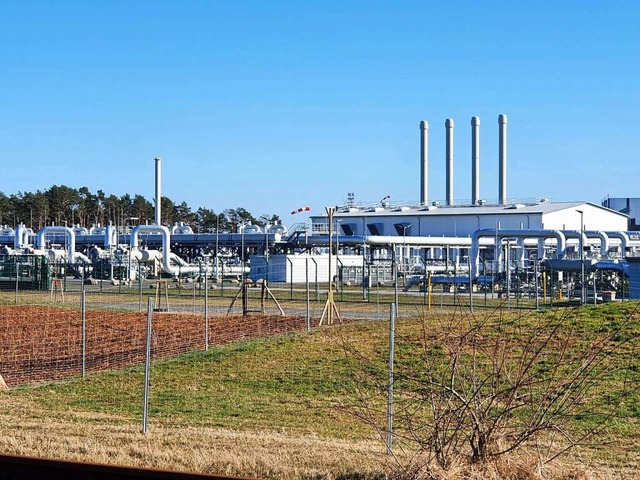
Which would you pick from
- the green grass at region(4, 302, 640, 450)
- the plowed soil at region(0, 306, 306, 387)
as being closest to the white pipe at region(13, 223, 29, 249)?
the plowed soil at region(0, 306, 306, 387)

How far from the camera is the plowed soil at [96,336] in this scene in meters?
21.0

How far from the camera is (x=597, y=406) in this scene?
15.4 meters

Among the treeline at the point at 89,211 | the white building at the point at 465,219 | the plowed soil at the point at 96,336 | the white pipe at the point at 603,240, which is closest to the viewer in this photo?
the plowed soil at the point at 96,336

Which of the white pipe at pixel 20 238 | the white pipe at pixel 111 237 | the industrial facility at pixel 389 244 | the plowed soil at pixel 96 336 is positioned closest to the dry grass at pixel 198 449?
the plowed soil at pixel 96 336

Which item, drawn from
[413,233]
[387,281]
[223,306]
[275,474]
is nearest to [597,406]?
[275,474]

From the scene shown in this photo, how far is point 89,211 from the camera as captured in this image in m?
151

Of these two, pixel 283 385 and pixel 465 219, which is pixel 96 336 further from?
pixel 465 219

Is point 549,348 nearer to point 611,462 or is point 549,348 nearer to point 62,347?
point 611,462

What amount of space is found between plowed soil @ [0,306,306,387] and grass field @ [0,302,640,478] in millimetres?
1394

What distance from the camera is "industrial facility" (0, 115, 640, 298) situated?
6347 centimetres

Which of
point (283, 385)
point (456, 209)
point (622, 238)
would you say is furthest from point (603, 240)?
point (283, 385)

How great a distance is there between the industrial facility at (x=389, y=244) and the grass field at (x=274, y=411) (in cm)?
3299

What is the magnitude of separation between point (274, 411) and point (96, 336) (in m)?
11.4

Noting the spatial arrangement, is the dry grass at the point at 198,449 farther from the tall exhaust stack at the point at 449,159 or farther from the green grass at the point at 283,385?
the tall exhaust stack at the point at 449,159
